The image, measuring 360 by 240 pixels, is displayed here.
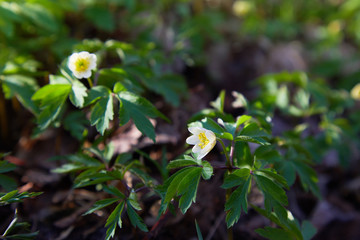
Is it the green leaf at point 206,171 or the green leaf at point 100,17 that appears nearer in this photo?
the green leaf at point 206,171

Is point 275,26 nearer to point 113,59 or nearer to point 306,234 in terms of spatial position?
point 113,59

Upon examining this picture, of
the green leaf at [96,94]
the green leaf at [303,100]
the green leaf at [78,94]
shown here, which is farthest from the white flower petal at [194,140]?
the green leaf at [303,100]

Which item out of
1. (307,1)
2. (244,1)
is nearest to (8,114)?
(244,1)

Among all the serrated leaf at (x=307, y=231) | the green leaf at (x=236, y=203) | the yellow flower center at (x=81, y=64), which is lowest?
the serrated leaf at (x=307, y=231)

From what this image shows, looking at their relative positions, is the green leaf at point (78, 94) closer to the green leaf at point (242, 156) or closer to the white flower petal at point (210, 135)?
the white flower petal at point (210, 135)

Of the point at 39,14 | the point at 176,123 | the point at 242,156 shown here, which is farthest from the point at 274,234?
the point at 39,14
